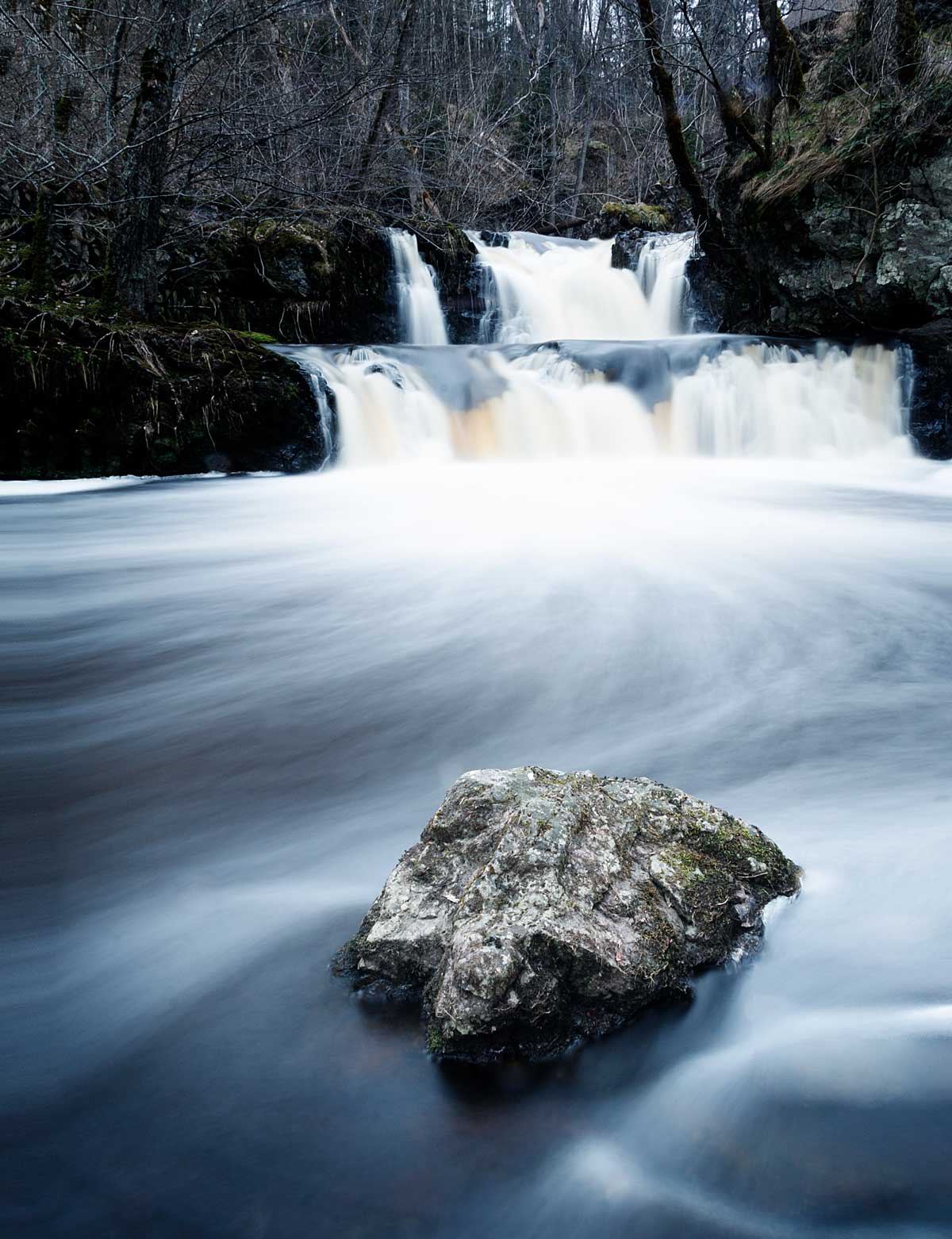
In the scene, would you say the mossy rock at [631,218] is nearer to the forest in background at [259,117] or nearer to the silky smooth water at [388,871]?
the forest in background at [259,117]

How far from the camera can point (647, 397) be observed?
27.6 feet

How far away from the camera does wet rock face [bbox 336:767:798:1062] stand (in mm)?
1209

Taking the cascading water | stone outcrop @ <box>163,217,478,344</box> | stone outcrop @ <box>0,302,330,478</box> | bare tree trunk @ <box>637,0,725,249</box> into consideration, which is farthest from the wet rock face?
bare tree trunk @ <box>637,0,725,249</box>

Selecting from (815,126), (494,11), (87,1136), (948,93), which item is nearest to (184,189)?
(815,126)

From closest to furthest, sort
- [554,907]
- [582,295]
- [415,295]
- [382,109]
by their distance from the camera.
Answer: [554,907], [415,295], [382,109], [582,295]

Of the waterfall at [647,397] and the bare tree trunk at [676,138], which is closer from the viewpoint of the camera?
the waterfall at [647,397]

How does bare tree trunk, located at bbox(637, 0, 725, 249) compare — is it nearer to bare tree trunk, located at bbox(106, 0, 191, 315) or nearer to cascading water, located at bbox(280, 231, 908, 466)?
cascading water, located at bbox(280, 231, 908, 466)

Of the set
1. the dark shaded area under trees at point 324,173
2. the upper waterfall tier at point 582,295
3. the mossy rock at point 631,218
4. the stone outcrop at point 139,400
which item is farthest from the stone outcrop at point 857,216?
the stone outcrop at point 139,400

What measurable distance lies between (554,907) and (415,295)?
10407 millimetres

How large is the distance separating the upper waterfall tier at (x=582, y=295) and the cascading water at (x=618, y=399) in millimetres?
2478

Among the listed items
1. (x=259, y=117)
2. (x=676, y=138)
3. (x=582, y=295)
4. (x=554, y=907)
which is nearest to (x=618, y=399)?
(x=676, y=138)

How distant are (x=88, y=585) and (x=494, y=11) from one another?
22629 mm

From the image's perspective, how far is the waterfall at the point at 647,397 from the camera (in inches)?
316

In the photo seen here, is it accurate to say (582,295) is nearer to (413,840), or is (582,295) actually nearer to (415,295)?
(415,295)
